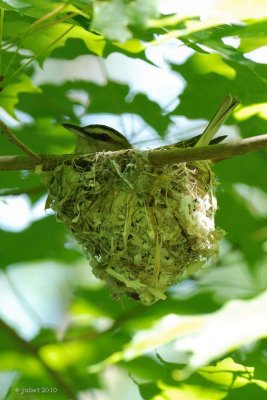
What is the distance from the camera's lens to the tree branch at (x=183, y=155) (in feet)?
10.2

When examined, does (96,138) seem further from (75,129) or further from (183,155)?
(183,155)

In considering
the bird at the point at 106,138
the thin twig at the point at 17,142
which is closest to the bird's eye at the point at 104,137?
the bird at the point at 106,138

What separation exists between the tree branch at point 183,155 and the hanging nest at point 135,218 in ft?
0.40

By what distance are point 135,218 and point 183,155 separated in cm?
86

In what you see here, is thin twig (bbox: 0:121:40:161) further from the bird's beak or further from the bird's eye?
the bird's eye

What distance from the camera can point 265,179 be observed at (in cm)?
488

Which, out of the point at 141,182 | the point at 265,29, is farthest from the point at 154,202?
the point at 265,29

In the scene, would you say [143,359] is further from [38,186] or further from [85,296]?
[38,186]

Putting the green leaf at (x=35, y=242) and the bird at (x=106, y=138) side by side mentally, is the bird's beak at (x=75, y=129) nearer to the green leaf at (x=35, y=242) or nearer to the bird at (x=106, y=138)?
the bird at (x=106, y=138)

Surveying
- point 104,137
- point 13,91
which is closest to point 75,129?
point 104,137

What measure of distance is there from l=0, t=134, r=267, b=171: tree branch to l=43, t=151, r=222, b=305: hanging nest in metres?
0.12

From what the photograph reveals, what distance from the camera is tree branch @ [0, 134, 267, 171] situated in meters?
3.12

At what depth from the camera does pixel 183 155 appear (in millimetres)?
3307

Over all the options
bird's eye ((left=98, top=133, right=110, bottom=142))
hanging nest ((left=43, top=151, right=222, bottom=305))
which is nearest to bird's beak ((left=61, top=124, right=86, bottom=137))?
bird's eye ((left=98, top=133, right=110, bottom=142))
